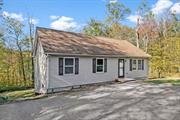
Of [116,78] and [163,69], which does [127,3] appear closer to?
[163,69]

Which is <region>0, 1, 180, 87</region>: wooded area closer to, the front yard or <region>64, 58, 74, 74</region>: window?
the front yard

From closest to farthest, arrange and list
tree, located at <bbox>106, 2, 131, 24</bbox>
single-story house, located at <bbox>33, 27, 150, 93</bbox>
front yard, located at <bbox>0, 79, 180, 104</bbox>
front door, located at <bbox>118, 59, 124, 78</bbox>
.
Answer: front yard, located at <bbox>0, 79, 180, 104</bbox> → single-story house, located at <bbox>33, 27, 150, 93</bbox> → front door, located at <bbox>118, 59, 124, 78</bbox> → tree, located at <bbox>106, 2, 131, 24</bbox>

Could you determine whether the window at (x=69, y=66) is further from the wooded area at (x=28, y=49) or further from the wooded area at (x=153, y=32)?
the wooded area at (x=153, y=32)

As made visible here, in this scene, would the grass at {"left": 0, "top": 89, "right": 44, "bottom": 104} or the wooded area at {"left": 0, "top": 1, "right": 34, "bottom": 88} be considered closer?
the grass at {"left": 0, "top": 89, "right": 44, "bottom": 104}

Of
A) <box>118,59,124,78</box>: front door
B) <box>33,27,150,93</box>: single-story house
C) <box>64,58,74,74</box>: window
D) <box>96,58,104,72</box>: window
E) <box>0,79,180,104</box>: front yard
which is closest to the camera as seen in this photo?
<box>0,79,180,104</box>: front yard

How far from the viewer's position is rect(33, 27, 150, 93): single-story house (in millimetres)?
16984

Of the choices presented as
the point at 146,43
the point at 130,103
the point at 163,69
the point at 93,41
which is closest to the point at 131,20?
the point at 146,43

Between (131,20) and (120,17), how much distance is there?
7.43 ft

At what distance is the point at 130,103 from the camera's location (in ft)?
37.0

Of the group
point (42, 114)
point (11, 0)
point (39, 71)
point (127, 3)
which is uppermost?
point (127, 3)

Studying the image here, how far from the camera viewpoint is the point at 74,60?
59.5 ft

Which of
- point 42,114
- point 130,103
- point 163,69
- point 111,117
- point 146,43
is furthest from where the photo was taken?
point 146,43

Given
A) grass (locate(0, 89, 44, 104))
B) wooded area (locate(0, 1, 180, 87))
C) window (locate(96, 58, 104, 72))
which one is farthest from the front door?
grass (locate(0, 89, 44, 104))

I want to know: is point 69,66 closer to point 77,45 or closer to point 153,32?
point 77,45
